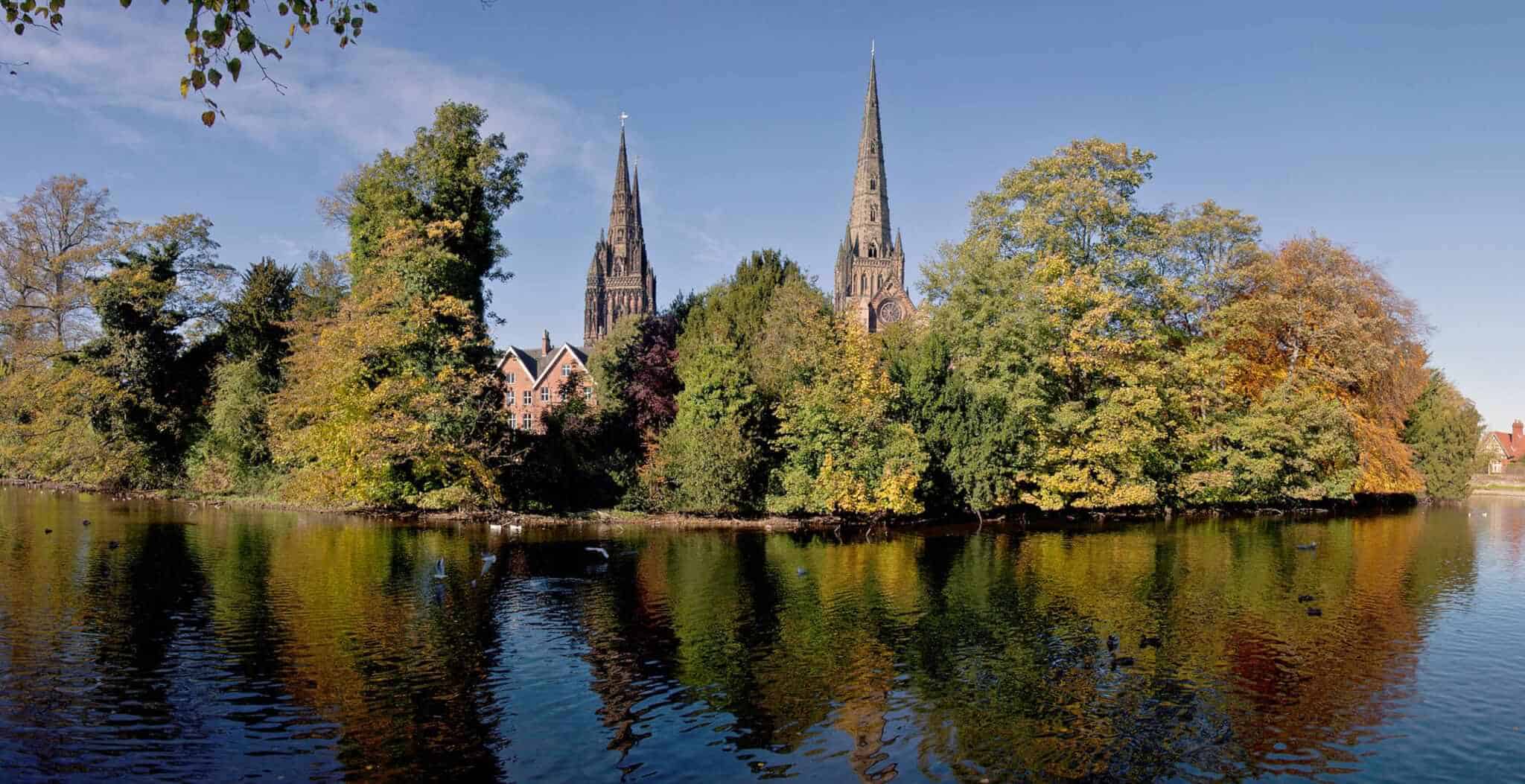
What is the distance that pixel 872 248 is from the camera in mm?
132625

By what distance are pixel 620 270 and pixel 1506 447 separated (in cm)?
11560

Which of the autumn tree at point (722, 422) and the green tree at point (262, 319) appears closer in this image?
the autumn tree at point (722, 422)

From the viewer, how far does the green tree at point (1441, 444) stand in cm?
6041

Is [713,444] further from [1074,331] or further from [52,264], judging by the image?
[52,264]

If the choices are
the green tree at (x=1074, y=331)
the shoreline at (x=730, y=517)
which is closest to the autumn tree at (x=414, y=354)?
the shoreline at (x=730, y=517)

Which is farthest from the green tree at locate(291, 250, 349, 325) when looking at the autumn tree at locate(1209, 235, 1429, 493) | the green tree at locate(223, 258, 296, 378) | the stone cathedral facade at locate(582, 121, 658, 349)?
the stone cathedral facade at locate(582, 121, 658, 349)

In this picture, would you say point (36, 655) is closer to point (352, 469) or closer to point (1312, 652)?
point (352, 469)

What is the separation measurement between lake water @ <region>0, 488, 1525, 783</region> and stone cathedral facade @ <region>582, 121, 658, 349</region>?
9879 centimetres

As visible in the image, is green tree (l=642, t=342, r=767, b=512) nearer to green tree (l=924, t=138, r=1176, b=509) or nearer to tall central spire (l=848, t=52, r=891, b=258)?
green tree (l=924, t=138, r=1176, b=509)

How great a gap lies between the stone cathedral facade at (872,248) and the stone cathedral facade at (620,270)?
3032cm

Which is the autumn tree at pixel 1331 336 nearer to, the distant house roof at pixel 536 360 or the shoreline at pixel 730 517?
the shoreline at pixel 730 517

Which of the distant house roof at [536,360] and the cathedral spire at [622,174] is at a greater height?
the cathedral spire at [622,174]

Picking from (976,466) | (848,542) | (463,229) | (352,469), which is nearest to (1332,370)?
(976,466)

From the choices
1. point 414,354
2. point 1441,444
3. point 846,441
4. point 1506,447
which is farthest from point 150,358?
point 1506,447
